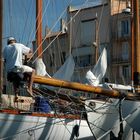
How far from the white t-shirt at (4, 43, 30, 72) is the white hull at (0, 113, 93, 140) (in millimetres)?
1811

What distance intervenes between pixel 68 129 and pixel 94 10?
49607 millimetres

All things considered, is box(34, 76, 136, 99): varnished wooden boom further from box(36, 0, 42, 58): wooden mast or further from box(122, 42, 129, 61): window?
box(122, 42, 129, 61): window

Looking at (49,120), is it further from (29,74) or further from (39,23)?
(39,23)

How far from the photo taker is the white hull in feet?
54.7

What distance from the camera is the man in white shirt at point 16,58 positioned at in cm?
1523

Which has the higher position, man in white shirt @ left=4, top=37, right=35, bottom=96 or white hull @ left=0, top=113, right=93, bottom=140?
man in white shirt @ left=4, top=37, right=35, bottom=96

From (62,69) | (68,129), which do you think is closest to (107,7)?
(62,69)

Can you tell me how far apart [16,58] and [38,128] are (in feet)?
9.50

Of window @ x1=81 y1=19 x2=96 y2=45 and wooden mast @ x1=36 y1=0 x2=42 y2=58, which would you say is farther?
window @ x1=81 y1=19 x2=96 y2=45

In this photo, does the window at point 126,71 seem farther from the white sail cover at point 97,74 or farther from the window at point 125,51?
the white sail cover at point 97,74

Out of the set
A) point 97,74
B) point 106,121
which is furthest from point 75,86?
point 97,74

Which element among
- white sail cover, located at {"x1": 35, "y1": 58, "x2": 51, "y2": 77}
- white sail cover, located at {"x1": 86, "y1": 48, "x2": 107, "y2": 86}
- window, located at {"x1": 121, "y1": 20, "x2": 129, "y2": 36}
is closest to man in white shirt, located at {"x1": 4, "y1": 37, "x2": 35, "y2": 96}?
white sail cover, located at {"x1": 35, "y1": 58, "x2": 51, "y2": 77}

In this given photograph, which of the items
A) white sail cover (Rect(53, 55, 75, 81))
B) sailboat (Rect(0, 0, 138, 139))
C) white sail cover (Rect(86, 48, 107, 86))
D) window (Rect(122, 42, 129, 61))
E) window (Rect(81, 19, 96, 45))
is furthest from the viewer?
window (Rect(81, 19, 96, 45))

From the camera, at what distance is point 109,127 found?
16953mm
